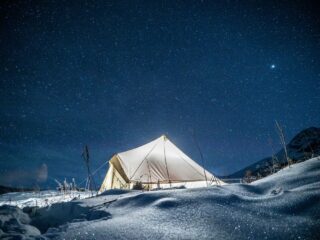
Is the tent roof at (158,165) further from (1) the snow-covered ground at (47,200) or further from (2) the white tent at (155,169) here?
(1) the snow-covered ground at (47,200)

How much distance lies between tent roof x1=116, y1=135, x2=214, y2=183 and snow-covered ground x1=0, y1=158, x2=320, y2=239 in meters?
6.04

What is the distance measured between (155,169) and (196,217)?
7314 mm

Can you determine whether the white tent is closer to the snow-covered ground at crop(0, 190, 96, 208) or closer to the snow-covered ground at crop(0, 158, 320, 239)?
the snow-covered ground at crop(0, 190, 96, 208)

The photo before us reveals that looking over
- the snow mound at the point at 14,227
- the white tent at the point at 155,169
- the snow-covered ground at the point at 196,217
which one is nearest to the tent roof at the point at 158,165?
the white tent at the point at 155,169

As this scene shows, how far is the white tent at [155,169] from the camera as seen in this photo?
838 cm

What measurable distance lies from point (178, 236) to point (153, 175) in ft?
24.0

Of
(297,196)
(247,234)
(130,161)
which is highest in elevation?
(130,161)

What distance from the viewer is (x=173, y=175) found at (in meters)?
8.69

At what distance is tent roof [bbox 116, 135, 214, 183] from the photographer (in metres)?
8.52

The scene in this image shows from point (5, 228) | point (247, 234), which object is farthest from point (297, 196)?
point (5, 228)

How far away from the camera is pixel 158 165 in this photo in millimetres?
8961

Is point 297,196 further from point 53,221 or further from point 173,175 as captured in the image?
point 173,175

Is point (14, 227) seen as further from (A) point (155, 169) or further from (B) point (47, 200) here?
(A) point (155, 169)

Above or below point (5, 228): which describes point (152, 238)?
below
